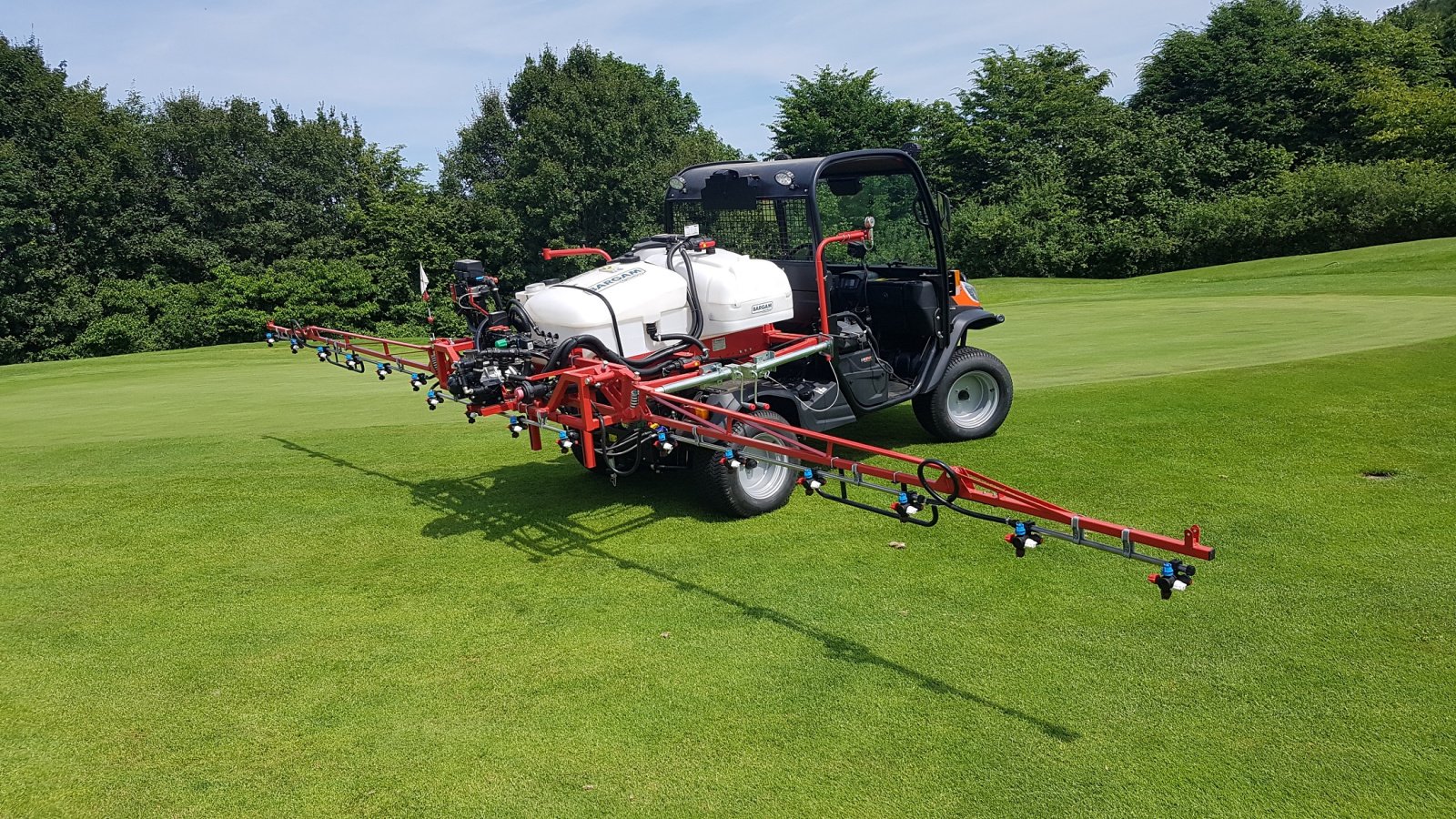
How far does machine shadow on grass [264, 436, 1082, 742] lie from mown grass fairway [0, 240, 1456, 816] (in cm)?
4

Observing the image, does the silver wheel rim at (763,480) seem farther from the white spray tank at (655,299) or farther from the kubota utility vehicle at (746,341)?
the white spray tank at (655,299)

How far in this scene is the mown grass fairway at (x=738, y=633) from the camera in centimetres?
407

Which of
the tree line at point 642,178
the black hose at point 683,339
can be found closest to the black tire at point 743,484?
the black hose at point 683,339

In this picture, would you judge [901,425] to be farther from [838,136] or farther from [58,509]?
[838,136]

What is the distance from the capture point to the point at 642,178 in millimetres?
41625

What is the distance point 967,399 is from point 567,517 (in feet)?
13.3

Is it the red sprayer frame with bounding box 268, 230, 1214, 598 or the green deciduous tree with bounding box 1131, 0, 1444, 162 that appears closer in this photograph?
the red sprayer frame with bounding box 268, 230, 1214, 598

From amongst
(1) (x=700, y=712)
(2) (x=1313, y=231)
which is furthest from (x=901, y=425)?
(2) (x=1313, y=231)

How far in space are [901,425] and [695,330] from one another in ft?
10.8

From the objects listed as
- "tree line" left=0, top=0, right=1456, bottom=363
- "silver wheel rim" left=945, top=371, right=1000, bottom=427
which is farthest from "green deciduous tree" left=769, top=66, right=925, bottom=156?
"silver wheel rim" left=945, top=371, right=1000, bottom=427

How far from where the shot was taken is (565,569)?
6492mm

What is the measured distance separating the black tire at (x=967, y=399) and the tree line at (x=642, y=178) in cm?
2482

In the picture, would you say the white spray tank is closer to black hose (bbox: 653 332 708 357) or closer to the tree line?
black hose (bbox: 653 332 708 357)

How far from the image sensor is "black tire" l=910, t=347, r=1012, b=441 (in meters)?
9.00
